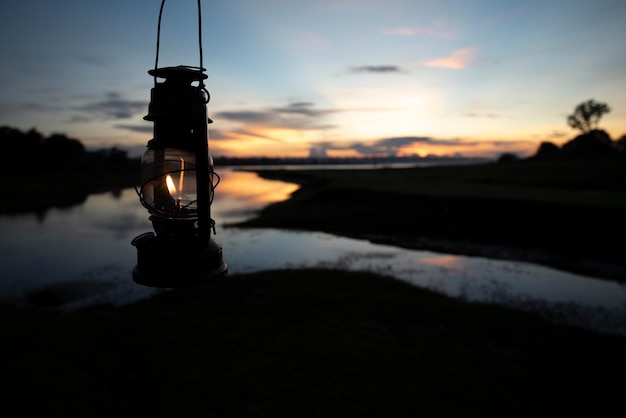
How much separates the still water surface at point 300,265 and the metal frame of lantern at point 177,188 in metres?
12.3

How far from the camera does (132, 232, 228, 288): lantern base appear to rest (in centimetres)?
179

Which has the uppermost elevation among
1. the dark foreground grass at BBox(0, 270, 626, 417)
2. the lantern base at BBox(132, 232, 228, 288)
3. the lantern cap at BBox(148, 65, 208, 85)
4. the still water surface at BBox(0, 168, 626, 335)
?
the lantern cap at BBox(148, 65, 208, 85)

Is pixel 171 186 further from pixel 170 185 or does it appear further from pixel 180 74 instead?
pixel 180 74

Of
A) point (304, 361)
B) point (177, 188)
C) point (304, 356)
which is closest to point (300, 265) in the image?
point (304, 356)

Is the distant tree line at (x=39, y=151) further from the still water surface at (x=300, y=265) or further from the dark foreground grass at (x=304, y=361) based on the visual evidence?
the dark foreground grass at (x=304, y=361)

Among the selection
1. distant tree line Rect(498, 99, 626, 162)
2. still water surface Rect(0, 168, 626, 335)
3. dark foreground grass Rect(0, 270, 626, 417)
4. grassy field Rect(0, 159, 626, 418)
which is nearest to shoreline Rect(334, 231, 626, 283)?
still water surface Rect(0, 168, 626, 335)

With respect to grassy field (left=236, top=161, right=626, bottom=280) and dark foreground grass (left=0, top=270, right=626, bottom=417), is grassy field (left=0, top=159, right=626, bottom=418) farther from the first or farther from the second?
grassy field (left=236, top=161, right=626, bottom=280)

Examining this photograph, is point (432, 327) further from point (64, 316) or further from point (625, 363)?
point (64, 316)

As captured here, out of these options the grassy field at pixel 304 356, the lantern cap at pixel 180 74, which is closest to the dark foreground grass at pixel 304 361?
the grassy field at pixel 304 356

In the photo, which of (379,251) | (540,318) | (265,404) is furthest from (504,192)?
(265,404)

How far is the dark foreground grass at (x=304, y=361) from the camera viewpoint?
6414mm

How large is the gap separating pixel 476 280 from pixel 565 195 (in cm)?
1697

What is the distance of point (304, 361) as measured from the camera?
779cm

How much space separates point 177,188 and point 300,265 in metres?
15.5
